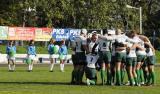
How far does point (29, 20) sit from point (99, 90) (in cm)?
5646

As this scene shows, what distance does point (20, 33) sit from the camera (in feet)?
190

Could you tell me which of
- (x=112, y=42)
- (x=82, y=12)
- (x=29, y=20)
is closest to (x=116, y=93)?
(x=112, y=42)

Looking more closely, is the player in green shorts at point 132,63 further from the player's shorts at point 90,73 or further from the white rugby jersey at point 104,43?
the player's shorts at point 90,73

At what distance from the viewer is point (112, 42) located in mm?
23344

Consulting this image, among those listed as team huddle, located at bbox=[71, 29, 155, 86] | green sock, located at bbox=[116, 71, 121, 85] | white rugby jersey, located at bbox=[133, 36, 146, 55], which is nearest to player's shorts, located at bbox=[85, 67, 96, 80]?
team huddle, located at bbox=[71, 29, 155, 86]

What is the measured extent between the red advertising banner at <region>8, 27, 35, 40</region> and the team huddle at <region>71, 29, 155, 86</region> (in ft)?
111

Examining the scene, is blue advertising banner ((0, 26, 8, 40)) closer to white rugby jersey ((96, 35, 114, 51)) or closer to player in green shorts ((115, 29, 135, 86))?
white rugby jersey ((96, 35, 114, 51))

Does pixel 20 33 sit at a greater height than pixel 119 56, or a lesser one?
greater

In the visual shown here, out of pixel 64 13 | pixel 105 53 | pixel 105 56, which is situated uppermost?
pixel 64 13

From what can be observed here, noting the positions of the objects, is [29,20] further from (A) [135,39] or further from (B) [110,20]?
(A) [135,39]

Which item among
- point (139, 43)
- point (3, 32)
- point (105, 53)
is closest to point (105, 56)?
point (105, 53)

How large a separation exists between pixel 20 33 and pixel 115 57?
3556cm

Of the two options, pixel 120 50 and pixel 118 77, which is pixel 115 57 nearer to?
pixel 120 50

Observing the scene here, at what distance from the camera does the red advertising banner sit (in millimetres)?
57312
